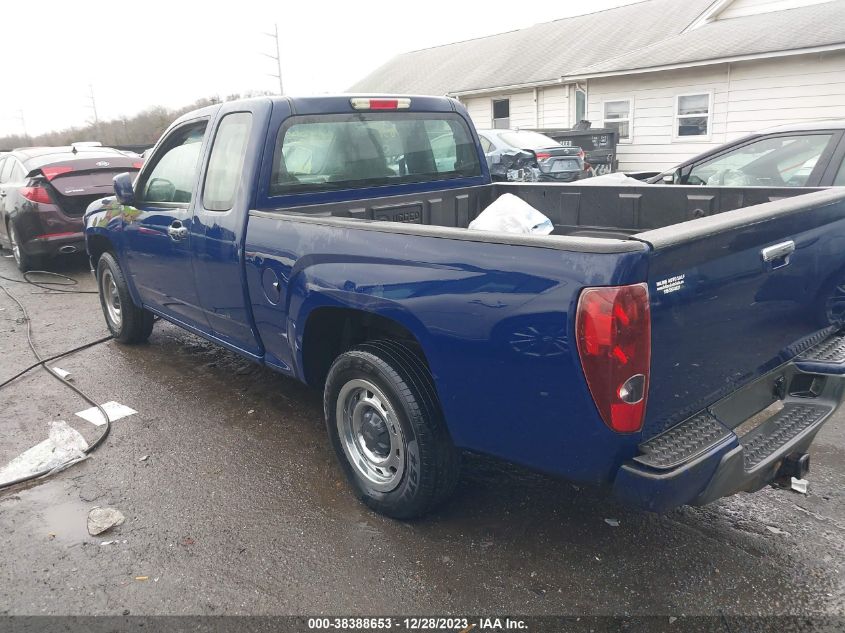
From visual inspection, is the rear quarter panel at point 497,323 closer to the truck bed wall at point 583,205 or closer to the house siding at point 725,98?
the truck bed wall at point 583,205

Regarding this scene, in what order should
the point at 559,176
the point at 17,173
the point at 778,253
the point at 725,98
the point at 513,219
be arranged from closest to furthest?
the point at 778,253, the point at 513,219, the point at 17,173, the point at 559,176, the point at 725,98

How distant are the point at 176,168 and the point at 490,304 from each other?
10.1 feet

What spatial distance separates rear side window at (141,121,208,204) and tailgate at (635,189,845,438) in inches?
124

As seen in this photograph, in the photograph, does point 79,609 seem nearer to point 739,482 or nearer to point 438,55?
point 739,482

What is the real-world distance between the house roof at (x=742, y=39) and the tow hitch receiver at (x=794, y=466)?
12.6 meters

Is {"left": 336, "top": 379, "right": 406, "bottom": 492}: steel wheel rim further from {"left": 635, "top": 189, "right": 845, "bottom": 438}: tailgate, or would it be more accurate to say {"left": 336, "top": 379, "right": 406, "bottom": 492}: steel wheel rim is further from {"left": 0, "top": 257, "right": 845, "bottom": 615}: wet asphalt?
{"left": 635, "top": 189, "right": 845, "bottom": 438}: tailgate

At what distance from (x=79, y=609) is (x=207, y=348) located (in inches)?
133

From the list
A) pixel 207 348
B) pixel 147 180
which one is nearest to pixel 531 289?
pixel 147 180

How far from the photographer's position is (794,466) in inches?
105

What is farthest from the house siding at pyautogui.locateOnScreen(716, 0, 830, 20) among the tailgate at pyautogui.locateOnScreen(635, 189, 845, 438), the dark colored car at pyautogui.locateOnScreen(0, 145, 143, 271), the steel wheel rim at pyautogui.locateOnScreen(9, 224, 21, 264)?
the steel wheel rim at pyautogui.locateOnScreen(9, 224, 21, 264)

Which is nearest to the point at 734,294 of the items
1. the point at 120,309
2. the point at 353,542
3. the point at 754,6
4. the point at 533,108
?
the point at 353,542

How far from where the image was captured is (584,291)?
2146 millimetres

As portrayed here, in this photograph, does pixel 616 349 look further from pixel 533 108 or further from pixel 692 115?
pixel 533 108

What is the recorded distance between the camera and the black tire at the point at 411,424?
288 cm
